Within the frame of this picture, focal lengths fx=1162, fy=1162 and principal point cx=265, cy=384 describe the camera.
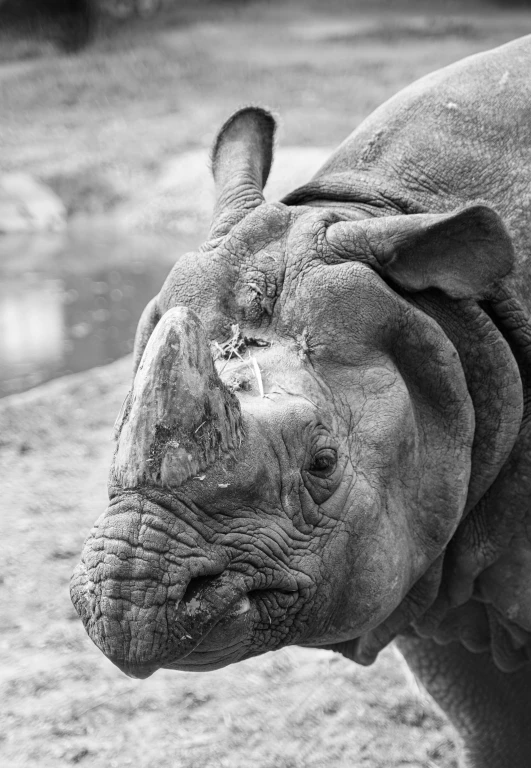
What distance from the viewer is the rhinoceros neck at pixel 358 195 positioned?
2957 millimetres

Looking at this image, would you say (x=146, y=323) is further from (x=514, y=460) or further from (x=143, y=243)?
(x=143, y=243)

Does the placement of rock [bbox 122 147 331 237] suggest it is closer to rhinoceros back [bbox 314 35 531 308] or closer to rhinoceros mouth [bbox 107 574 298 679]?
rhinoceros back [bbox 314 35 531 308]

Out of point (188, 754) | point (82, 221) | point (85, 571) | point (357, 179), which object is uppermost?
point (357, 179)

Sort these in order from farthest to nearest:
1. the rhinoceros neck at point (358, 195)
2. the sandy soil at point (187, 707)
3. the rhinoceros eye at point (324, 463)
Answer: the sandy soil at point (187, 707) < the rhinoceros neck at point (358, 195) < the rhinoceros eye at point (324, 463)

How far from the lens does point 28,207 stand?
1531 centimetres

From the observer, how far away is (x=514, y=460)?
9.83ft

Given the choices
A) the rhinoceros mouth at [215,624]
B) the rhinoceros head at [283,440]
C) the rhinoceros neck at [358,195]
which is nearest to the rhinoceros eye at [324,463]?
the rhinoceros head at [283,440]

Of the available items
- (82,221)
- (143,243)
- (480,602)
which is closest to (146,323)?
(480,602)

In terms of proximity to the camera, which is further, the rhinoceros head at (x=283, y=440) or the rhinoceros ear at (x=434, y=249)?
the rhinoceros ear at (x=434, y=249)

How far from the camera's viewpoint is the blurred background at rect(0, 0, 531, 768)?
4195 mm

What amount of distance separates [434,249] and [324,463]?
0.60 metres

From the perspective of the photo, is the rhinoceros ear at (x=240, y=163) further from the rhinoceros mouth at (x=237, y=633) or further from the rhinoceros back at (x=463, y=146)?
the rhinoceros mouth at (x=237, y=633)

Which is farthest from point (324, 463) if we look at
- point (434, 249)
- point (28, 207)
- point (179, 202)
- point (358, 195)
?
point (28, 207)

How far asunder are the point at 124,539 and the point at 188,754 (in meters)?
2.05
